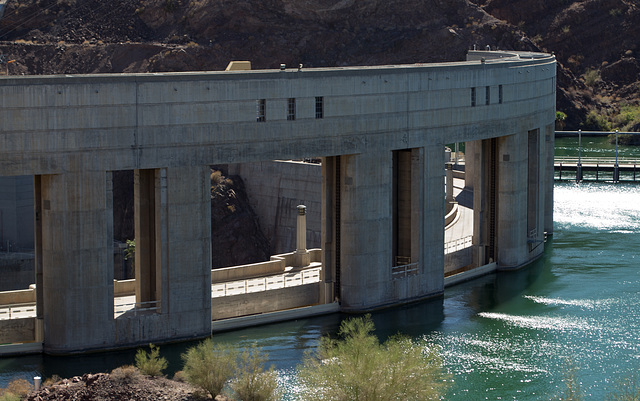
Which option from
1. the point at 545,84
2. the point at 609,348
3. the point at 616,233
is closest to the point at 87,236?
the point at 609,348

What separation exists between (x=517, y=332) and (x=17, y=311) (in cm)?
2071

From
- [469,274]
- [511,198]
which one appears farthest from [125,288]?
[511,198]

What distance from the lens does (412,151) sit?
181ft

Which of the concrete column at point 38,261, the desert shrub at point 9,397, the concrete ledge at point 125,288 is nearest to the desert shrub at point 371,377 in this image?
the desert shrub at point 9,397

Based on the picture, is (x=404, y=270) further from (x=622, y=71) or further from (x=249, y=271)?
(x=622, y=71)

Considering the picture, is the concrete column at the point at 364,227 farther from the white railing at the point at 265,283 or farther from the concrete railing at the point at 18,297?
the concrete railing at the point at 18,297

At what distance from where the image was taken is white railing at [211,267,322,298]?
5250 centimetres

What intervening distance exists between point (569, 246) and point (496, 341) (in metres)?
23.4

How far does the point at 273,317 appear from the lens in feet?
168

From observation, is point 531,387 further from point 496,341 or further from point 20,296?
point 20,296

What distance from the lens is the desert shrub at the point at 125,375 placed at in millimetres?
39250

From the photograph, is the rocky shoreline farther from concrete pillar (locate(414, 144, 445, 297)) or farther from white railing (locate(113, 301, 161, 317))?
concrete pillar (locate(414, 144, 445, 297))

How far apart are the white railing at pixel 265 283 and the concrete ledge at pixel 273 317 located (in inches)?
64.0

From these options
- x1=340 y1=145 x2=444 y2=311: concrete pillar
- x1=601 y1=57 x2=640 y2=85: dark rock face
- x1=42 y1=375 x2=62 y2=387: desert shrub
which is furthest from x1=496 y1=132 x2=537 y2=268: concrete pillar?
x1=601 y1=57 x2=640 y2=85: dark rock face
